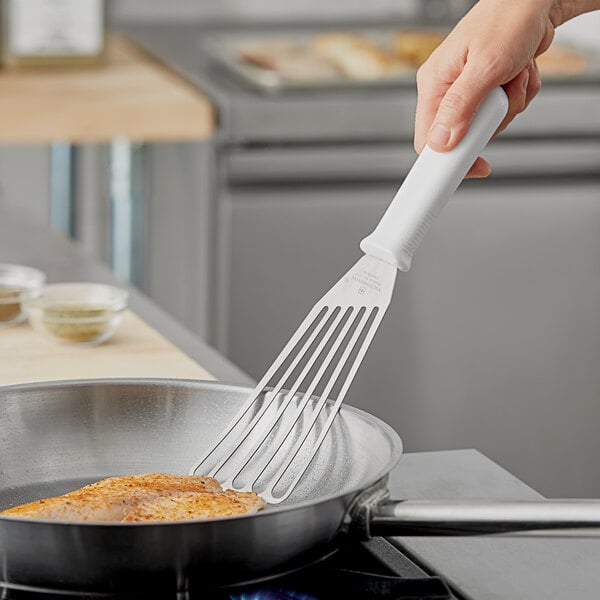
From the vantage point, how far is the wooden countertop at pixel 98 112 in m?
2.24

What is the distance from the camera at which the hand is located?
0.90 meters

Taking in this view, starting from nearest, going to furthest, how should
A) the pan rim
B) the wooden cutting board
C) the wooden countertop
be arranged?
1. the pan rim
2. the wooden cutting board
3. the wooden countertop

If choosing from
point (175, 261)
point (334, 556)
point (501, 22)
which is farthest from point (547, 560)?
point (175, 261)

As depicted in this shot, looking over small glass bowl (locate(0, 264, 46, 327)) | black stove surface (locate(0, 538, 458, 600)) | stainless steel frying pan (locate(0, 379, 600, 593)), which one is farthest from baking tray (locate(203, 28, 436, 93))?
black stove surface (locate(0, 538, 458, 600))

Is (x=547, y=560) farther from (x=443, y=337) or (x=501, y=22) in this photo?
(x=443, y=337)

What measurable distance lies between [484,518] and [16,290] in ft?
2.65

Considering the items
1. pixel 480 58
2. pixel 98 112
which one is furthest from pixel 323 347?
pixel 98 112

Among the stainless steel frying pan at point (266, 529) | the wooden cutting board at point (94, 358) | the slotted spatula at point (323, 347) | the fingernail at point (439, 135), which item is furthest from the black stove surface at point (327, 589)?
the wooden cutting board at point (94, 358)

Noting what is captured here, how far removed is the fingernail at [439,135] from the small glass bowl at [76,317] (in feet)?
1.66

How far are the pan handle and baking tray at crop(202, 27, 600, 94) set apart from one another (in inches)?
68.5

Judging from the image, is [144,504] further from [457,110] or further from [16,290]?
[16,290]

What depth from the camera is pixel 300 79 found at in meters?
2.38

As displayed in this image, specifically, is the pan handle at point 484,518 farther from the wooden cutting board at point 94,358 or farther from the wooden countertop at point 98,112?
the wooden countertop at point 98,112

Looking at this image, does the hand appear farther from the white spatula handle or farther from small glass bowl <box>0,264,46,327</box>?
small glass bowl <box>0,264,46,327</box>
